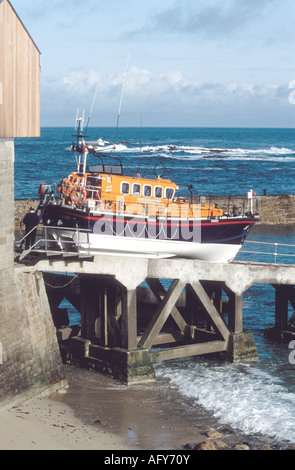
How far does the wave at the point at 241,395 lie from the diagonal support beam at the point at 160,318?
1.16m

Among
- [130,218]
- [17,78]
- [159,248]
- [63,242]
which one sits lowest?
[159,248]

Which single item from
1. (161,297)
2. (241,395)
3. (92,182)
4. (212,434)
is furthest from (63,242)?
(212,434)

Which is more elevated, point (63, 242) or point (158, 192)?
point (158, 192)

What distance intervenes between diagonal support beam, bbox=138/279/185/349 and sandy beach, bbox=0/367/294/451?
155 cm

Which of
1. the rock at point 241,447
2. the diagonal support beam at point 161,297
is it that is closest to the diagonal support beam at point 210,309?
the diagonal support beam at point 161,297

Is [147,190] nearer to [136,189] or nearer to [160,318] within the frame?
[136,189]

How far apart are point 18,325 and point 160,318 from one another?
4815 mm

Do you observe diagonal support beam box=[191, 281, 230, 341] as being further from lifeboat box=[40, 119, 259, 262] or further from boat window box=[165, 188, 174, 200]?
boat window box=[165, 188, 174, 200]

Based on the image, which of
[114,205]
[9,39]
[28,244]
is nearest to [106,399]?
[28,244]

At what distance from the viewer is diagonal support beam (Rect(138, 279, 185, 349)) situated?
69.0 ft

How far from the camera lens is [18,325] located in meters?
18.0

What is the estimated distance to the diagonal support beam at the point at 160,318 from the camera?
2103cm

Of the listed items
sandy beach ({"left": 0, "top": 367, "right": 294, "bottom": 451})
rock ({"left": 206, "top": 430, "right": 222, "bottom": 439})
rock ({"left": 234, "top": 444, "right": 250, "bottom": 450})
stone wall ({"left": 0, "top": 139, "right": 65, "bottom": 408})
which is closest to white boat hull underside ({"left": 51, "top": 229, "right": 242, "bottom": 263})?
stone wall ({"left": 0, "top": 139, "right": 65, "bottom": 408})

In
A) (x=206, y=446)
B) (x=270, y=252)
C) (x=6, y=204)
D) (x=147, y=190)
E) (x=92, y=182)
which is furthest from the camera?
(x=270, y=252)
